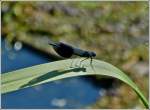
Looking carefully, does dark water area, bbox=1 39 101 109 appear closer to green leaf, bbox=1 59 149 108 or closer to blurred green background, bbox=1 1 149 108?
blurred green background, bbox=1 1 149 108

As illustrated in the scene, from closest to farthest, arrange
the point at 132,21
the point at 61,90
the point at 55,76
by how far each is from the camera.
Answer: the point at 55,76, the point at 61,90, the point at 132,21

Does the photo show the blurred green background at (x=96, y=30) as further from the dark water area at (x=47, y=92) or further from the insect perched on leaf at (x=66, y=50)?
the insect perched on leaf at (x=66, y=50)

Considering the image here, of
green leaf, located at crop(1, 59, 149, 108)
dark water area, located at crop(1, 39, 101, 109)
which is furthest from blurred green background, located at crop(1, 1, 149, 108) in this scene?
green leaf, located at crop(1, 59, 149, 108)

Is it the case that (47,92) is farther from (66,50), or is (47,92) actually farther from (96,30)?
(66,50)

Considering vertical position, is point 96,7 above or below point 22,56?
above

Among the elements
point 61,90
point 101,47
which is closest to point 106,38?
point 101,47

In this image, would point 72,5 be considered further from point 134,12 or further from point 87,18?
point 134,12

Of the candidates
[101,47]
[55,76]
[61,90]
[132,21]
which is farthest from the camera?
[132,21]

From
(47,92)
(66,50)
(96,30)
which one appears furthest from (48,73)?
(96,30)

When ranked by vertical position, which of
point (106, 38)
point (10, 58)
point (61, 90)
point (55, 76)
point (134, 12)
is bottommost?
point (55, 76)
